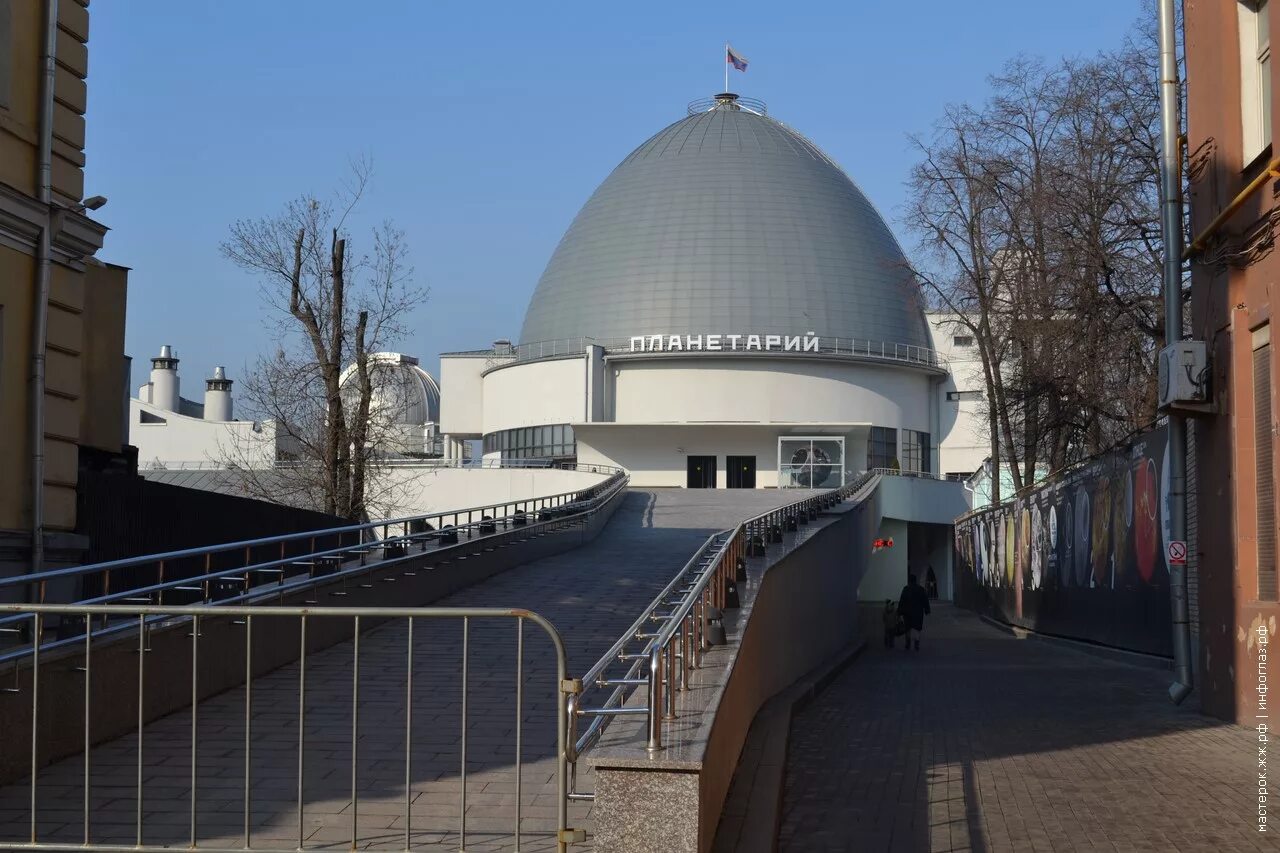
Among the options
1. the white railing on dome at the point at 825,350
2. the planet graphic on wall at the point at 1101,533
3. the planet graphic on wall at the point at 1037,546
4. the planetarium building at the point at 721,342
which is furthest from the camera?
the white railing on dome at the point at 825,350

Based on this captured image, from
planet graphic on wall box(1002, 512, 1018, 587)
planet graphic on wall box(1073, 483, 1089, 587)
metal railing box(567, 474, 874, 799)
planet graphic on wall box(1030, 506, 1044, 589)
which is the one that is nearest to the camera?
metal railing box(567, 474, 874, 799)

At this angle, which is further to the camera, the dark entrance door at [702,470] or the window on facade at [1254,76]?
the dark entrance door at [702,470]

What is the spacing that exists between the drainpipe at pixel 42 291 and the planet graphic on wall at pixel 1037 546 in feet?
63.8

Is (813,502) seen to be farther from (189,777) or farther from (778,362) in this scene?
(778,362)

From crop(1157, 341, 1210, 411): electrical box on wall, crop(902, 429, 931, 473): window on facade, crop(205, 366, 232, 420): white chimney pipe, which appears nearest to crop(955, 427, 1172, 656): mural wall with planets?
crop(1157, 341, 1210, 411): electrical box on wall

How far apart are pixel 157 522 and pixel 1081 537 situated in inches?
564

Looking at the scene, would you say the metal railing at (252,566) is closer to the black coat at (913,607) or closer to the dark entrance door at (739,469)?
the black coat at (913,607)

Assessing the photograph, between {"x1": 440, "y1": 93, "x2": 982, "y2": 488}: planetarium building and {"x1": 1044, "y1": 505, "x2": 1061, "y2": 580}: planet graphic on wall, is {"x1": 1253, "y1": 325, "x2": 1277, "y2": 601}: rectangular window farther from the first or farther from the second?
{"x1": 440, "y1": 93, "x2": 982, "y2": 488}: planetarium building

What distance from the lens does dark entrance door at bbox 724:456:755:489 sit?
211 feet

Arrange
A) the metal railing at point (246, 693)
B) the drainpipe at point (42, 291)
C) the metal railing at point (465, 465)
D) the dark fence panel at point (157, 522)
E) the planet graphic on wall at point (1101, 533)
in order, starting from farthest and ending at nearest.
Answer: the metal railing at point (465, 465), the planet graphic on wall at point (1101, 533), the dark fence panel at point (157, 522), the drainpipe at point (42, 291), the metal railing at point (246, 693)

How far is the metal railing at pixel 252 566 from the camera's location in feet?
34.7

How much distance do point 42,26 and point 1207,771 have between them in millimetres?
12379

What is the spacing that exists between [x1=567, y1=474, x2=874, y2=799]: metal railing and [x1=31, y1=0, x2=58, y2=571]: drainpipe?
226 inches

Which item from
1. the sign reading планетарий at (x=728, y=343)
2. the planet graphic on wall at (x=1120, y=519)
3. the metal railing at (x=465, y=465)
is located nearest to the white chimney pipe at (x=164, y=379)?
the metal railing at (x=465, y=465)
